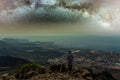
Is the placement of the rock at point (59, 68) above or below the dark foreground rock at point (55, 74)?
above

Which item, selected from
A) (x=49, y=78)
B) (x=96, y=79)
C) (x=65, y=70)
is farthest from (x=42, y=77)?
(x=96, y=79)

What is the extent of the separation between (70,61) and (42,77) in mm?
6027

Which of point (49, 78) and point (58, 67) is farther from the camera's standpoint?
point (58, 67)

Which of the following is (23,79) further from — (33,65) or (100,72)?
(100,72)

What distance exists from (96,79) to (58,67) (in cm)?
787

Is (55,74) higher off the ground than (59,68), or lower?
lower

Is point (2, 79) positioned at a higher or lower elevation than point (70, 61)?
lower

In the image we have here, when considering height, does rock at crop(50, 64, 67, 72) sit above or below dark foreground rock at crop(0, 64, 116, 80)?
above

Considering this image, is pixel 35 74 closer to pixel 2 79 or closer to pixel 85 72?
pixel 2 79

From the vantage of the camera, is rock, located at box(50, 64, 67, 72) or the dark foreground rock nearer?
the dark foreground rock

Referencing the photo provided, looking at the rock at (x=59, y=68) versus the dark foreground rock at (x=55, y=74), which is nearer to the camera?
the dark foreground rock at (x=55, y=74)

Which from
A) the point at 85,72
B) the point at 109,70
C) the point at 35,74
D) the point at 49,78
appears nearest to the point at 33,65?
the point at 35,74

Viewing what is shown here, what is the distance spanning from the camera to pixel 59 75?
49812 millimetres

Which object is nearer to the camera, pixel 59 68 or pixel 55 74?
pixel 55 74
